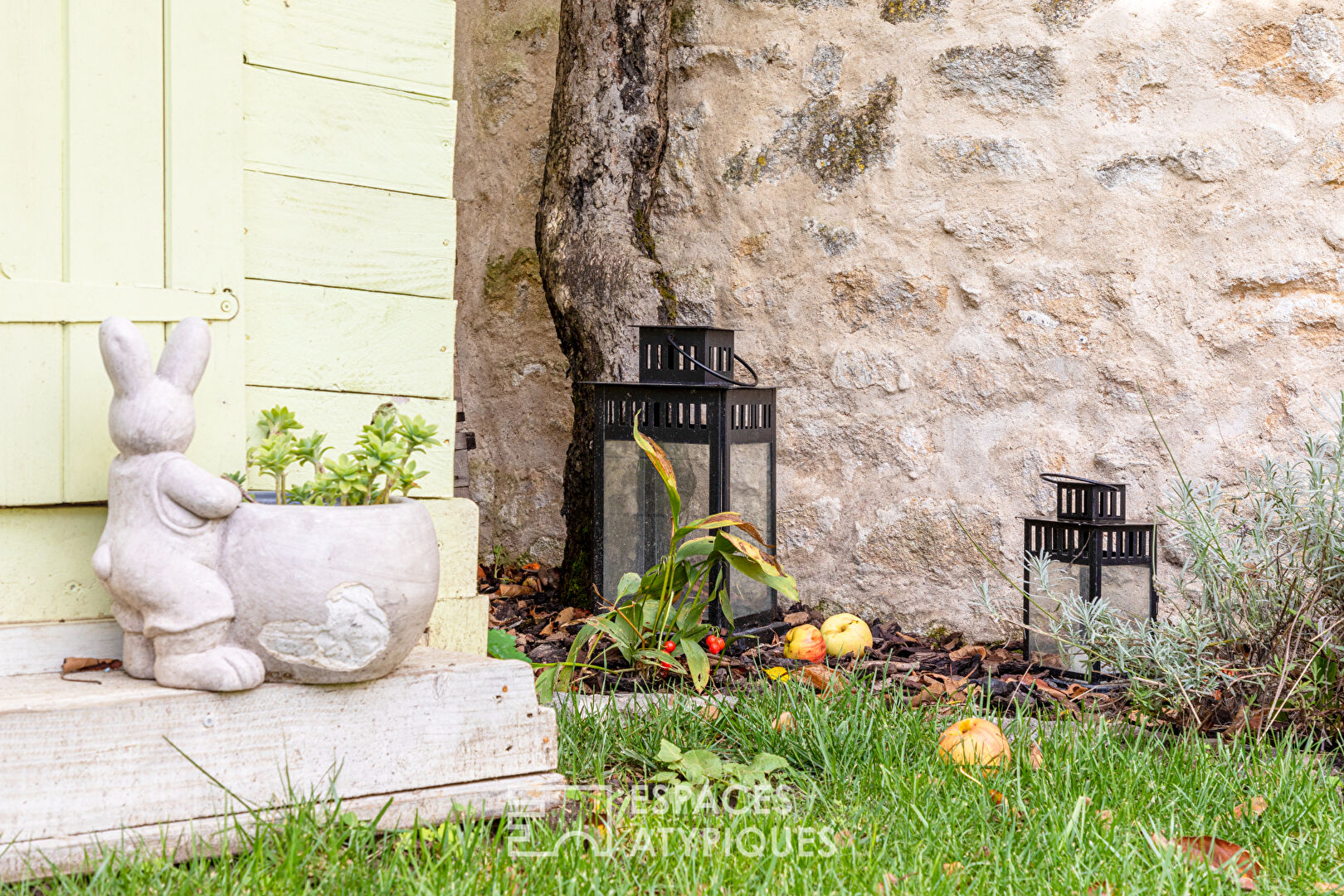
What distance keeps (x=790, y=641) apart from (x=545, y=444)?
56.9 inches

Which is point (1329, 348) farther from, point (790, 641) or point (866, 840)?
point (866, 840)

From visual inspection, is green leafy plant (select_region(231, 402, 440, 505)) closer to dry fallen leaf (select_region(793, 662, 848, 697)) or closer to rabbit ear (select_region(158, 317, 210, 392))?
rabbit ear (select_region(158, 317, 210, 392))

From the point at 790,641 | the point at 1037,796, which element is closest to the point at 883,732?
the point at 1037,796

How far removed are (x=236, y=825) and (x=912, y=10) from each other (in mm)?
2650

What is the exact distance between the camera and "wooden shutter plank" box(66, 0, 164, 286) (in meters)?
1.59

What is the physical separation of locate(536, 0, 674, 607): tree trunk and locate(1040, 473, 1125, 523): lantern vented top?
1.30 meters

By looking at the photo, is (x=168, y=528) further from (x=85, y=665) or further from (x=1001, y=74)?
(x=1001, y=74)

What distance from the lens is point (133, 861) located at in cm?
132

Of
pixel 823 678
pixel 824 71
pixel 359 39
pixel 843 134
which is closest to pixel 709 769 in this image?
pixel 823 678

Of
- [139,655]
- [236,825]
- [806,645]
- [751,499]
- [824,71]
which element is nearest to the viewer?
[236,825]

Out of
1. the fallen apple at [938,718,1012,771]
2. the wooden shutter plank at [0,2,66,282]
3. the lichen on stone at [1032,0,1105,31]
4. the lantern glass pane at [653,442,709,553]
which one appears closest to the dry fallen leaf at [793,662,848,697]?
the fallen apple at [938,718,1012,771]

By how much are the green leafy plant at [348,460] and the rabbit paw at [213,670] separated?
0.24m

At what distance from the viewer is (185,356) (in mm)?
1472

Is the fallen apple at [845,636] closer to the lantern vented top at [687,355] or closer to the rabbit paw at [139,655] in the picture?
the lantern vented top at [687,355]
